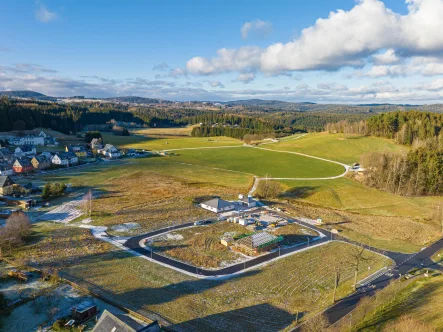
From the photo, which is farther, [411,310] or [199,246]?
[199,246]

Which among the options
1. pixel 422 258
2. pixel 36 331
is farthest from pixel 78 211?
pixel 422 258

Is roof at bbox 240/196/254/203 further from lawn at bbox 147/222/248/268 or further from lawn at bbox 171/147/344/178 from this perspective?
lawn at bbox 171/147/344/178

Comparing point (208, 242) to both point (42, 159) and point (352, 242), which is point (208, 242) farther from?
point (42, 159)

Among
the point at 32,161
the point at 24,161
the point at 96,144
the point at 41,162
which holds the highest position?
the point at 96,144

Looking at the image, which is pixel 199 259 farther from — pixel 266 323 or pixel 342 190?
pixel 342 190

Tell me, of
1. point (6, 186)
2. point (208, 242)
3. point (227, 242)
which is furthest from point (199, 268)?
point (6, 186)

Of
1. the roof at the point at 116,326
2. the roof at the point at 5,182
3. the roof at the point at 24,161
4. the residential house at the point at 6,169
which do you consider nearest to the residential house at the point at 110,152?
the roof at the point at 24,161
